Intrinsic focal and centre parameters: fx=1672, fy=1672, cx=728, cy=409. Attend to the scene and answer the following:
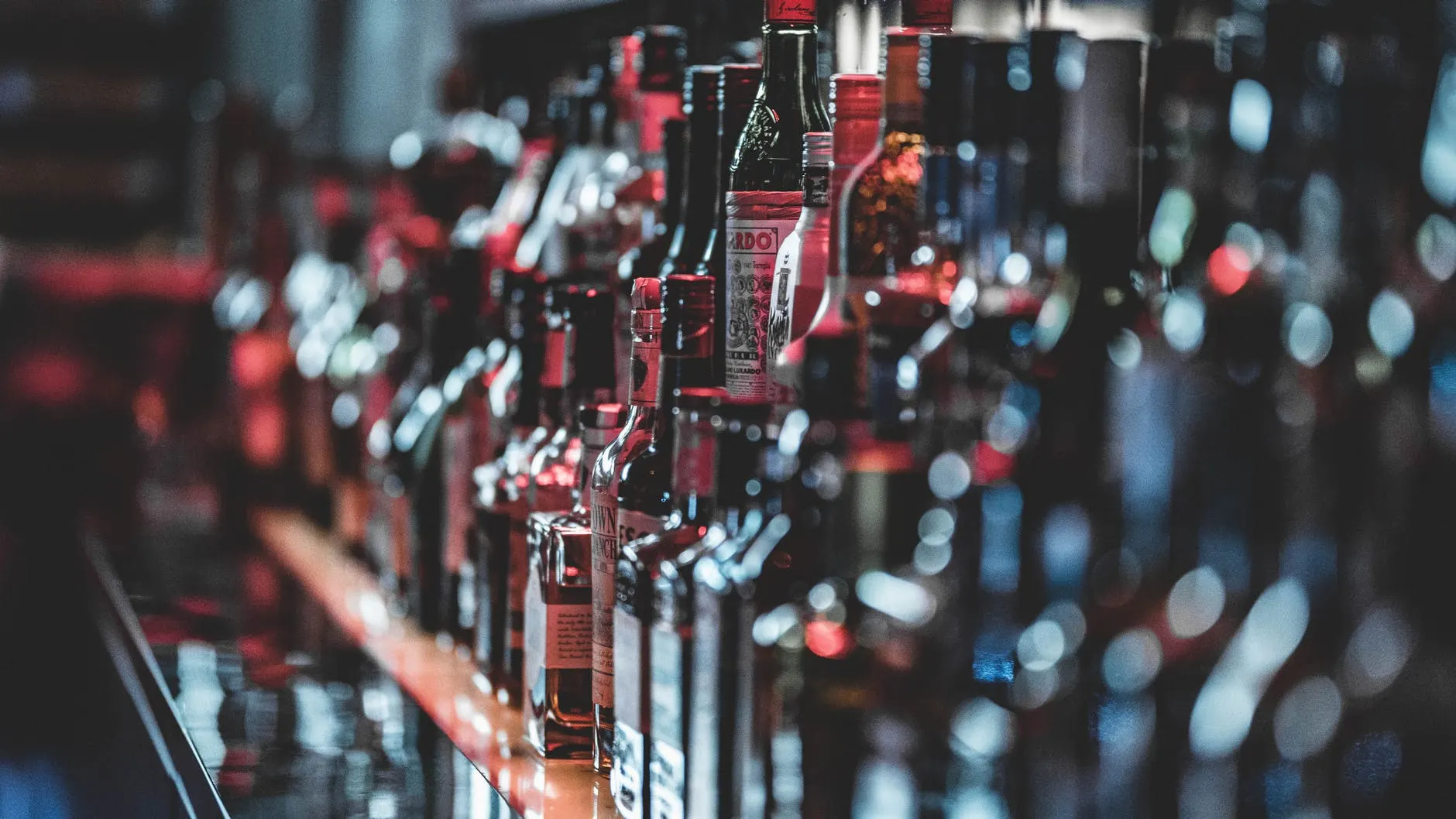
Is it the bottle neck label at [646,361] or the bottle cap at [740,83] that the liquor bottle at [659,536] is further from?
the bottle cap at [740,83]

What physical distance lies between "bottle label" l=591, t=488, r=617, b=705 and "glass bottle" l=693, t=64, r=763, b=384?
99 mm

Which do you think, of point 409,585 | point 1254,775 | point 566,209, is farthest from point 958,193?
point 409,585

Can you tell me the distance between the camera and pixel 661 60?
1240 mm

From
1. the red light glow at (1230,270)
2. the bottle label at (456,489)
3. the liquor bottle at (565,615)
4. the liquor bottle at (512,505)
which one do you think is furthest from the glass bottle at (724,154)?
the bottle label at (456,489)

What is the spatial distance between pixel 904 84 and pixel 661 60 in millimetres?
495

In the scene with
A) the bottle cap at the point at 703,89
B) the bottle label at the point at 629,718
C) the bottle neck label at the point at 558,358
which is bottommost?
the bottle label at the point at 629,718

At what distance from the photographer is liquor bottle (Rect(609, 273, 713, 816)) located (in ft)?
2.73

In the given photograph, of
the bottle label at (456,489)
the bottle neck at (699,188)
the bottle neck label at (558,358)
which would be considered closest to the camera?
the bottle neck at (699,188)

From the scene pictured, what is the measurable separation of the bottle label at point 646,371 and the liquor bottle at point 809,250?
8cm

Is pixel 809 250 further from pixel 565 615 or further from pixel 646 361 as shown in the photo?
pixel 565 615

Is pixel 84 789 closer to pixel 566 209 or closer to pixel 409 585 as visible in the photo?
pixel 409 585

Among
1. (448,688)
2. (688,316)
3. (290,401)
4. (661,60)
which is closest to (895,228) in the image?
(688,316)

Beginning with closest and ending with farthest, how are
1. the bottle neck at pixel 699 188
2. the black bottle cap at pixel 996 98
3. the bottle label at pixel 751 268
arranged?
the black bottle cap at pixel 996 98 < the bottle label at pixel 751 268 < the bottle neck at pixel 699 188

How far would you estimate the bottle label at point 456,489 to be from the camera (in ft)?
4.81
